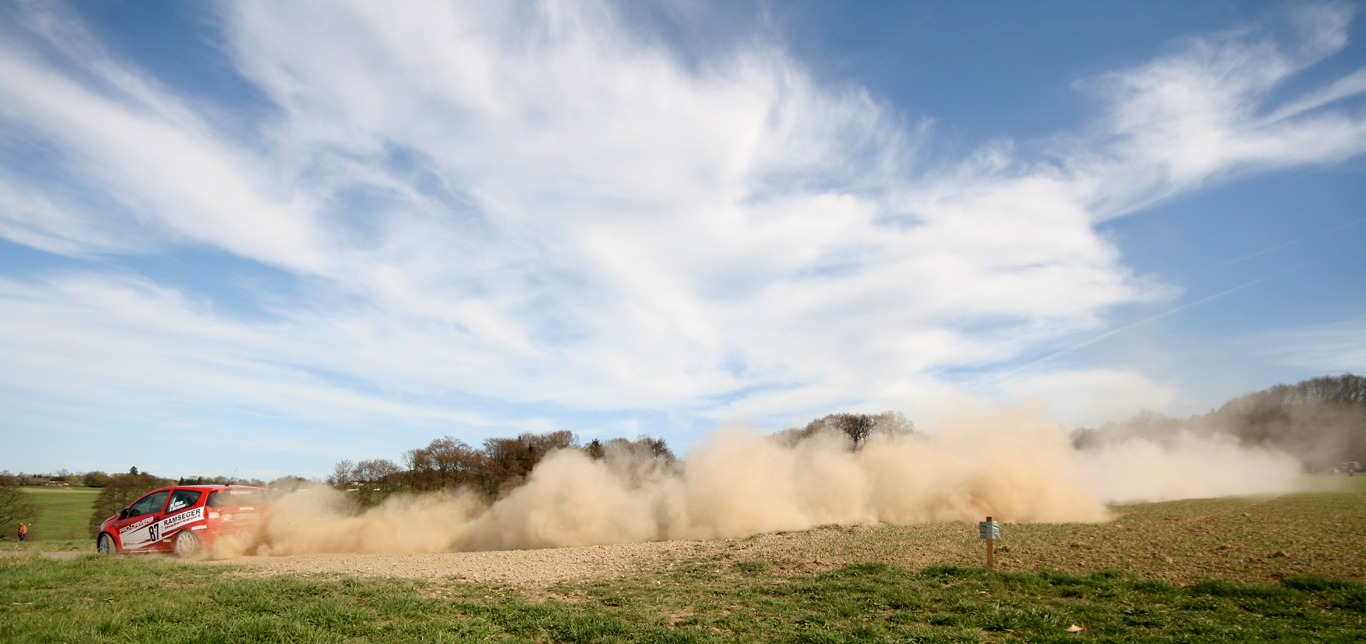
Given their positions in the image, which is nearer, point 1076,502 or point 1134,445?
point 1076,502

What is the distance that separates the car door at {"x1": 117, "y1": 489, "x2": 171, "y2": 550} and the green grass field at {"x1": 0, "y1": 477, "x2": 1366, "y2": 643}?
266cm

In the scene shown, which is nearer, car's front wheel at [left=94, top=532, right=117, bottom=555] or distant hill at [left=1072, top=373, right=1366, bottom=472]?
car's front wheel at [left=94, top=532, right=117, bottom=555]

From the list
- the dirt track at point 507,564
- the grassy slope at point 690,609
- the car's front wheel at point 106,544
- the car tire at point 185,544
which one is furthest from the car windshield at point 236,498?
the grassy slope at point 690,609

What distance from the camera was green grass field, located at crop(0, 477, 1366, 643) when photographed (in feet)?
23.6

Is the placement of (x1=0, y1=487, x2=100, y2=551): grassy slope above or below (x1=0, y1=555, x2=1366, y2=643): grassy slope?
below

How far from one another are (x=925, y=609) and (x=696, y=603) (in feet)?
11.5

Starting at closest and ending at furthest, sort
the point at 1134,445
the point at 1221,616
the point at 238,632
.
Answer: the point at 238,632, the point at 1221,616, the point at 1134,445

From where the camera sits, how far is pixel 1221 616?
7.91m

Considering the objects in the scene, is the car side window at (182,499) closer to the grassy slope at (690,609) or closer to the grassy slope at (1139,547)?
the grassy slope at (690,609)

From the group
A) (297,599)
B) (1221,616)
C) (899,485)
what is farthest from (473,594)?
(899,485)

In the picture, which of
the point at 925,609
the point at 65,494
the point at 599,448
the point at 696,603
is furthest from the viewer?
the point at 599,448

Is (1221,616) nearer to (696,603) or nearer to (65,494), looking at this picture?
(696,603)

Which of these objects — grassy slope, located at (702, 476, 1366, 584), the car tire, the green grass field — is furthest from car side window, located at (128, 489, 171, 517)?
grassy slope, located at (702, 476, 1366, 584)

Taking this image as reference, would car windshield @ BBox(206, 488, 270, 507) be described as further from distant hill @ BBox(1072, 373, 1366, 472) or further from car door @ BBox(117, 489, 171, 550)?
distant hill @ BBox(1072, 373, 1366, 472)
